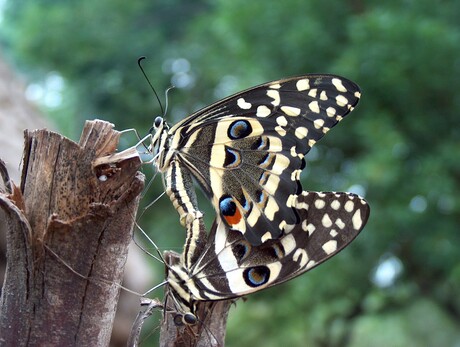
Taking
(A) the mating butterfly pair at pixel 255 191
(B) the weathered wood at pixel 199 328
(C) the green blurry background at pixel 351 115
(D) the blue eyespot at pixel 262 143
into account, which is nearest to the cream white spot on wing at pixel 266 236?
(A) the mating butterfly pair at pixel 255 191

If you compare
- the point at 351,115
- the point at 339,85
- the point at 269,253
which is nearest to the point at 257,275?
the point at 269,253

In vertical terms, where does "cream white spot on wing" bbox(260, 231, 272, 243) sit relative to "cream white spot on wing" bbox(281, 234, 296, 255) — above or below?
above

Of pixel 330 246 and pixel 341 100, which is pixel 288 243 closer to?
pixel 330 246

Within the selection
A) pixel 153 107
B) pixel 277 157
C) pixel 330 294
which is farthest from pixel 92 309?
pixel 153 107

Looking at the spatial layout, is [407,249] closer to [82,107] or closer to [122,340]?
[122,340]

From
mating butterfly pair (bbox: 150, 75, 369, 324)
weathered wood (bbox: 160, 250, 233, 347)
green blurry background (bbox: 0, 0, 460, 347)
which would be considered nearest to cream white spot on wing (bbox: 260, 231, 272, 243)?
mating butterfly pair (bbox: 150, 75, 369, 324)

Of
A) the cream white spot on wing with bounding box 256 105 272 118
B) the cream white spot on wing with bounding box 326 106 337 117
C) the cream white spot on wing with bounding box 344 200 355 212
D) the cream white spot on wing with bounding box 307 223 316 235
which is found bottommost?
the cream white spot on wing with bounding box 307 223 316 235

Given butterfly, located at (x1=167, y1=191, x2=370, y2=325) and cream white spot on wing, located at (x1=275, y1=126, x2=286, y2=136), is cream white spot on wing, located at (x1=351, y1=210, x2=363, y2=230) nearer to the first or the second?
butterfly, located at (x1=167, y1=191, x2=370, y2=325)
